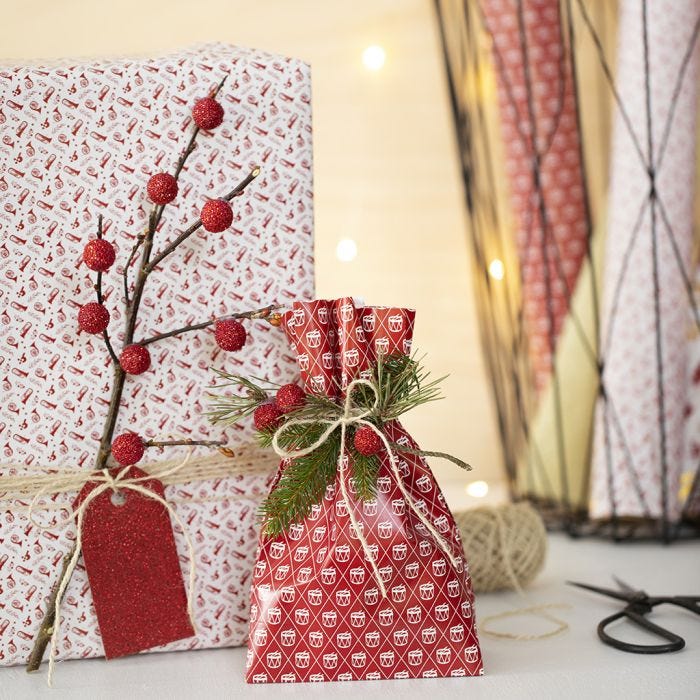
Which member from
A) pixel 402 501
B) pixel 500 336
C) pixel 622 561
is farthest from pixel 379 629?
pixel 500 336

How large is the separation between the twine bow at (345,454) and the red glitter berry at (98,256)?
140 millimetres

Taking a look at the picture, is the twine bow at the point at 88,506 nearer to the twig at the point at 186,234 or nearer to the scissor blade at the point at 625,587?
the twig at the point at 186,234

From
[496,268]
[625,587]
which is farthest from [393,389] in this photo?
[496,268]

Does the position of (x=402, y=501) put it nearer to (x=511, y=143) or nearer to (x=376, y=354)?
(x=376, y=354)

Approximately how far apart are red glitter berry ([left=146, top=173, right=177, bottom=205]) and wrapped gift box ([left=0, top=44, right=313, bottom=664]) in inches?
1.1

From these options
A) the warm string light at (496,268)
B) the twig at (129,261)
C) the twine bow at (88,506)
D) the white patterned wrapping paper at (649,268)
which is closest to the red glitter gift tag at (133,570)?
the twine bow at (88,506)

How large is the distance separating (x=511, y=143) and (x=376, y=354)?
1.48 ft

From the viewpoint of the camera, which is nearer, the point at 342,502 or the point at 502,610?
the point at 342,502

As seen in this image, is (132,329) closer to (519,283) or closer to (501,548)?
(501,548)

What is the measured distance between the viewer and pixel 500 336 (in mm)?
969

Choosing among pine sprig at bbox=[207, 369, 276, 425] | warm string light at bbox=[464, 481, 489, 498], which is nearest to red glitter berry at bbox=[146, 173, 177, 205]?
pine sprig at bbox=[207, 369, 276, 425]

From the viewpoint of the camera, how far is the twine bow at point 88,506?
539mm

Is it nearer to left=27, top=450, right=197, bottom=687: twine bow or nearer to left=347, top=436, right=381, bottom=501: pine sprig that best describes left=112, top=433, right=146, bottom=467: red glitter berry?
left=27, top=450, right=197, bottom=687: twine bow

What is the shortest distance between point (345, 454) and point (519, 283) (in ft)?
1.42
